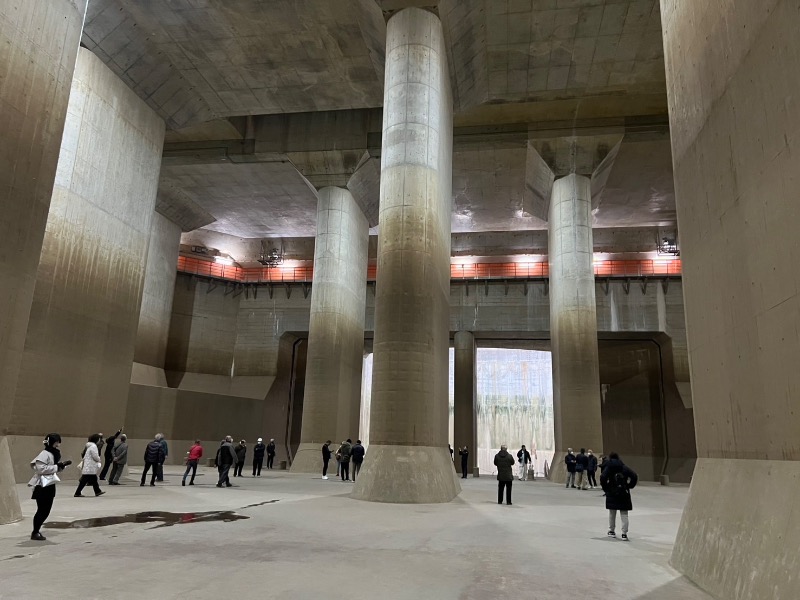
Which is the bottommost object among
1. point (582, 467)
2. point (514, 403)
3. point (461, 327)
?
point (582, 467)

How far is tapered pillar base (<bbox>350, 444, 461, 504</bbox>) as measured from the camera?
1291 cm

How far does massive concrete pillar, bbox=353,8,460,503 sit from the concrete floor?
2410 mm

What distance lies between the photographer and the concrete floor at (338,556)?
16.3ft

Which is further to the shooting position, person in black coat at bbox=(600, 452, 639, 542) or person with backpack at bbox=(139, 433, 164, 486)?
person with backpack at bbox=(139, 433, 164, 486)

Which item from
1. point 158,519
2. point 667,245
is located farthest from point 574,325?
point 158,519

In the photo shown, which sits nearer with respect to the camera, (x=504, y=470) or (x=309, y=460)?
(x=504, y=470)

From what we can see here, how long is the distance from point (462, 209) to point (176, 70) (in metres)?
16.5

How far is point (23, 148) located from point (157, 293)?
2394 centimetres

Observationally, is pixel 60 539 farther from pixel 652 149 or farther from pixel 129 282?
pixel 652 149

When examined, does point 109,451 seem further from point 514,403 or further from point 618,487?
point 514,403

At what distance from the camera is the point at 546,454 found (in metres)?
35.8

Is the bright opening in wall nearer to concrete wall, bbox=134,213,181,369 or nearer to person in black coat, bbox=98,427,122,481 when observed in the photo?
concrete wall, bbox=134,213,181,369

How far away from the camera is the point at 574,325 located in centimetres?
2372

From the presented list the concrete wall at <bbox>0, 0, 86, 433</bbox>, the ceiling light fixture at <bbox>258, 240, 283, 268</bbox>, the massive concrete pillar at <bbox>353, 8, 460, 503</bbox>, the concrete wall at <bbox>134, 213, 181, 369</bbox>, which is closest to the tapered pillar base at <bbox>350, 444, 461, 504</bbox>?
the massive concrete pillar at <bbox>353, 8, 460, 503</bbox>
